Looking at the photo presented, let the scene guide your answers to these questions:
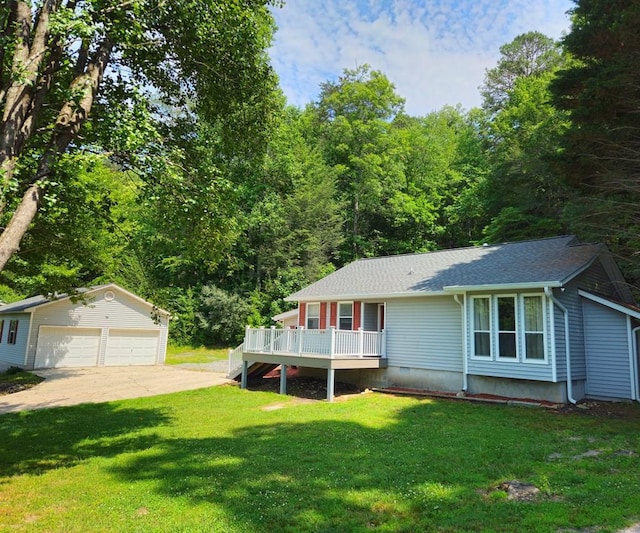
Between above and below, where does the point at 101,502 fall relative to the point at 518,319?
below

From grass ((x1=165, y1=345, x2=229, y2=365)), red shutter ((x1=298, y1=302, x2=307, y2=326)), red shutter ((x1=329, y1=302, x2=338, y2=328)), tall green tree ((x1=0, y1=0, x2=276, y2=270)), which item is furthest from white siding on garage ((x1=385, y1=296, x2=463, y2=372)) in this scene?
grass ((x1=165, y1=345, x2=229, y2=365))

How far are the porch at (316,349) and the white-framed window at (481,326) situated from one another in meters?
3.36

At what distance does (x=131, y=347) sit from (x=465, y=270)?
767 inches

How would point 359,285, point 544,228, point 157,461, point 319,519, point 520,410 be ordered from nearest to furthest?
point 319,519, point 157,461, point 520,410, point 359,285, point 544,228

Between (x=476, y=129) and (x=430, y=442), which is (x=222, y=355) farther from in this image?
(x=476, y=129)

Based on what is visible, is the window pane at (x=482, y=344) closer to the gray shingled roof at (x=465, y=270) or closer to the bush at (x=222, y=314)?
the gray shingled roof at (x=465, y=270)

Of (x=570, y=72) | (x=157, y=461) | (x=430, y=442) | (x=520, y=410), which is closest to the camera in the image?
(x=157, y=461)

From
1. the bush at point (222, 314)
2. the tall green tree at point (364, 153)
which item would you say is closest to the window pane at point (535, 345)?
the bush at point (222, 314)

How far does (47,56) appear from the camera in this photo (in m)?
6.06

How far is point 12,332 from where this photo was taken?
23656 millimetres

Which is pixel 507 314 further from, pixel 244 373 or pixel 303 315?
pixel 244 373

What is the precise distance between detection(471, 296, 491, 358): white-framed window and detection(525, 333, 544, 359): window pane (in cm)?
108

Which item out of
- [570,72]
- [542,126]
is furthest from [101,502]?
[542,126]

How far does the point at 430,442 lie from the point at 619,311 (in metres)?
7.89
